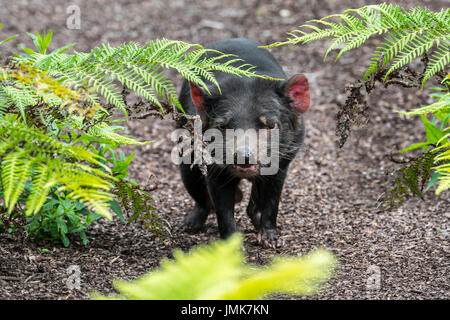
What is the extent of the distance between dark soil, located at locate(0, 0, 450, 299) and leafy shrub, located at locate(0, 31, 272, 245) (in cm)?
27

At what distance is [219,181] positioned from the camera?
4578 mm

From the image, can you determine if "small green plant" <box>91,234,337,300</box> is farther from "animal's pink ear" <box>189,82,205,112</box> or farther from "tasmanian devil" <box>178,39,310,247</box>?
"animal's pink ear" <box>189,82,205,112</box>

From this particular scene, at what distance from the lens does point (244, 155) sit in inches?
161

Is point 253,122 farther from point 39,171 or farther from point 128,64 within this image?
point 39,171

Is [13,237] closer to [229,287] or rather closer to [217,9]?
[229,287]

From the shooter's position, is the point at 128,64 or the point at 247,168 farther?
the point at 247,168

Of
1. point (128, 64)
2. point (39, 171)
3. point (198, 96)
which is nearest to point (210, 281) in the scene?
point (39, 171)

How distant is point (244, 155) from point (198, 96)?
0.57m

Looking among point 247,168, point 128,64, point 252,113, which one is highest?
point 252,113

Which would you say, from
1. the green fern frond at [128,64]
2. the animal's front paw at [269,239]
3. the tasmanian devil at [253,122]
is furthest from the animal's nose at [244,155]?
the green fern frond at [128,64]

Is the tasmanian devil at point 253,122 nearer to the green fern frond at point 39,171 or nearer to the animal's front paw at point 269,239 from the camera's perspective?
the animal's front paw at point 269,239

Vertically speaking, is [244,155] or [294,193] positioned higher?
[294,193]

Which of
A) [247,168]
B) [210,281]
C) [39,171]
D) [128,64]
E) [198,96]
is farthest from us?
[198,96]

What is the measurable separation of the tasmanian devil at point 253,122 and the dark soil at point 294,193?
0.94 feet
